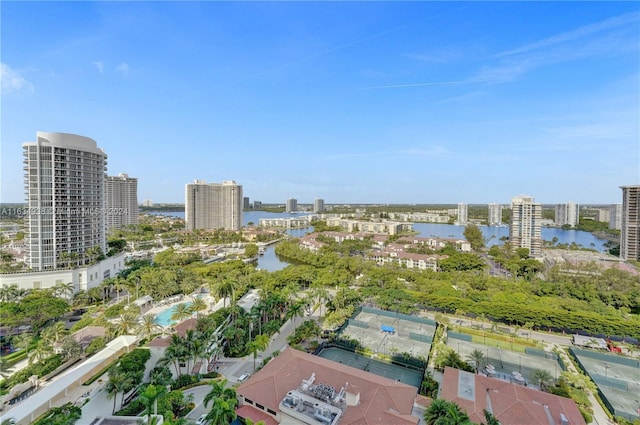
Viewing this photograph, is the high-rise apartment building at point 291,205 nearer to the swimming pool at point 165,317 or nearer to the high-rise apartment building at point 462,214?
the high-rise apartment building at point 462,214

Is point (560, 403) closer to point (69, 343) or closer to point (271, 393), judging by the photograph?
point (271, 393)

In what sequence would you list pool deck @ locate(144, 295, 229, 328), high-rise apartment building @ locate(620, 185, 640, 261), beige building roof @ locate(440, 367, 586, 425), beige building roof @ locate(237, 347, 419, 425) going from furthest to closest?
high-rise apartment building @ locate(620, 185, 640, 261)
pool deck @ locate(144, 295, 229, 328)
beige building roof @ locate(440, 367, 586, 425)
beige building roof @ locate(237, 347, 419, 425)

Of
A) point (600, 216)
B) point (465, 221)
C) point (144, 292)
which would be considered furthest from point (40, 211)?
point (600, 216)

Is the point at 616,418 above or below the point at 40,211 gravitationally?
below

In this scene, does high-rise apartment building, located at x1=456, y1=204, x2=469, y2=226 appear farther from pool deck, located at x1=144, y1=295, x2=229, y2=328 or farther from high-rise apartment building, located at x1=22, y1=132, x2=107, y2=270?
high-rise apartment building, located at x1=22, y1=132, x2=107, y2=270

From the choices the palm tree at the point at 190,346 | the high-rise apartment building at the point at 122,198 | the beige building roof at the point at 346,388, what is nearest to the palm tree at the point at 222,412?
the beige building roof at the point at 346,388

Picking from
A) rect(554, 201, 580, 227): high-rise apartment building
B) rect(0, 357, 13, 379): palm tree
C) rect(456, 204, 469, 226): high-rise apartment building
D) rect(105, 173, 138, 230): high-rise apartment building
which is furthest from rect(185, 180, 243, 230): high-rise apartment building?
rect(554, 201, 580, 227): high-rise apartment building

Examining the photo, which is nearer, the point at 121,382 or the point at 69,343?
the point at 121,382
